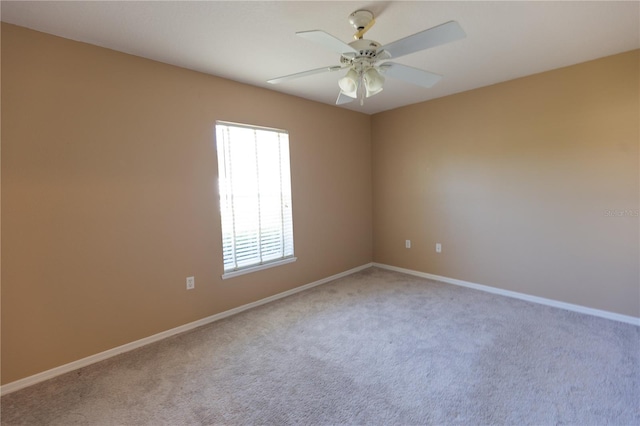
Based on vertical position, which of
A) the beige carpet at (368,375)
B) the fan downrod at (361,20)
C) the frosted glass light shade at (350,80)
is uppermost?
the fan downrod at (361,20)

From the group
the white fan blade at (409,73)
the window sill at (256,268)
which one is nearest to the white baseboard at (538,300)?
the window sill at (256,268)

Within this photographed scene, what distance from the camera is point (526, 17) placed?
2.04 meters

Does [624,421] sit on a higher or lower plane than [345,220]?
lower

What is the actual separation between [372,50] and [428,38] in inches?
12.2

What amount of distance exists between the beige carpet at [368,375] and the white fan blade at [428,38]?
6.74ft

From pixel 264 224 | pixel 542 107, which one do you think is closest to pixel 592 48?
pixel 542 107

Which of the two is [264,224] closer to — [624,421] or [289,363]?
[289,363]

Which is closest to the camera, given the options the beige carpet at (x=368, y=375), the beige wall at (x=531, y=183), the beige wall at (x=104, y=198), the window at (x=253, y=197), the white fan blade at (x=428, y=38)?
the white fan blade at (x=428, y=38)

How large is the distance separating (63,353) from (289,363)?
1.67m

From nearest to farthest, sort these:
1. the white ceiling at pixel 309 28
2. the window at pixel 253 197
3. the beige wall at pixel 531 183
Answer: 1. the white ceiling at pixel 309 28
2. the beige wall at pixel 531 183
3. the window at pixel 253 197

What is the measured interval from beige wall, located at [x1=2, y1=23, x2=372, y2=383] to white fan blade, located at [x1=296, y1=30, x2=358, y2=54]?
174 cm

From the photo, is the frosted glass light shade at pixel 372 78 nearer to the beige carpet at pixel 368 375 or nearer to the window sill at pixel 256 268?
the beige carpet at pixel 368 375

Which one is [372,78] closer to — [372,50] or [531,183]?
[372,50]

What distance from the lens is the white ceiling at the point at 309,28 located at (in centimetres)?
186
